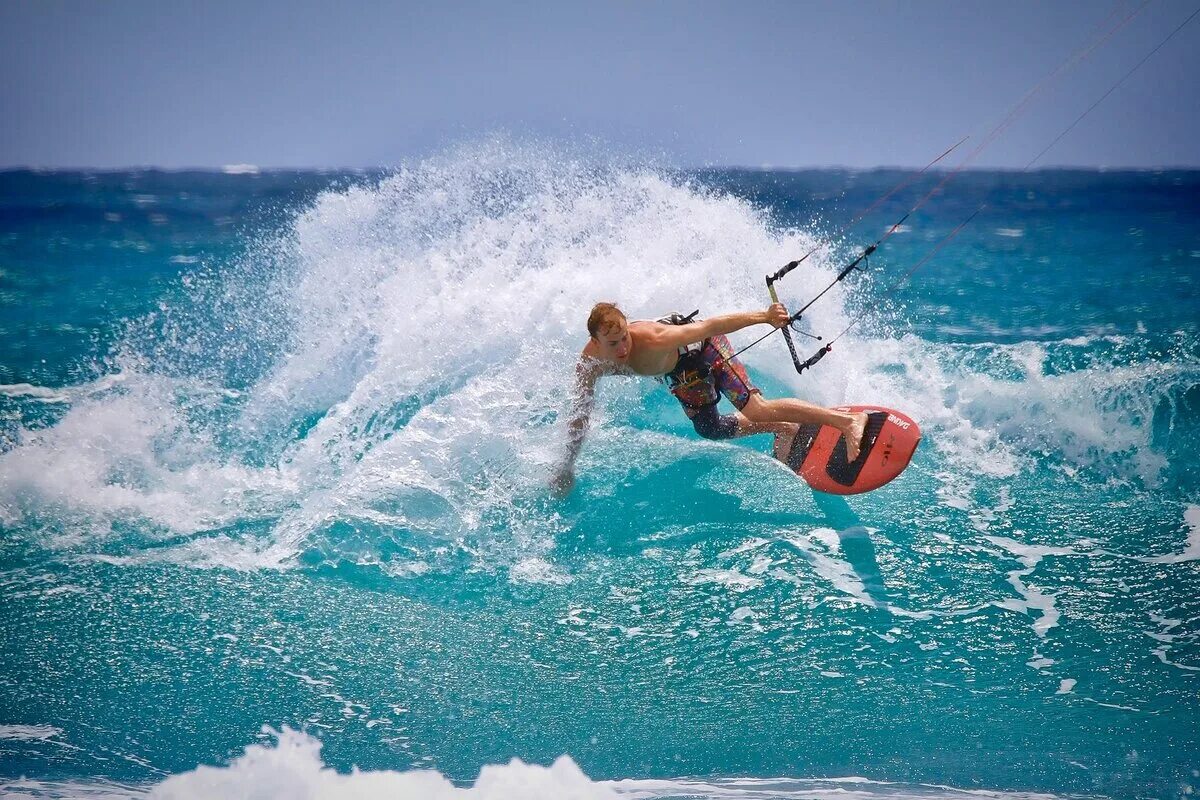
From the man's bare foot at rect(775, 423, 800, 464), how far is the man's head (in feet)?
4.35

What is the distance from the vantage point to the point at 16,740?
312cm

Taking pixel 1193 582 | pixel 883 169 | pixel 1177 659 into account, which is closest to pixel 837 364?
pixel 1193 582

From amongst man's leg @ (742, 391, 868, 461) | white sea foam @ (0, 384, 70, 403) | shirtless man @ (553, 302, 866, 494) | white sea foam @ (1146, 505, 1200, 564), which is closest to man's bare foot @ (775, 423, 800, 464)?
shirtless man @ (553, 302, 866, 494)

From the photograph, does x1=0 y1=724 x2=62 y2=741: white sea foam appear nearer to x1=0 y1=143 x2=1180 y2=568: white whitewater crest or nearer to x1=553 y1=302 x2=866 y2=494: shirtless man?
x1=0 y1=143 x2=1180 y2=568: white whitewater crest

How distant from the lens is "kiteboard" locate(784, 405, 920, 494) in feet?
14.4

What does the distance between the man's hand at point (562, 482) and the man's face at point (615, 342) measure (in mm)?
747

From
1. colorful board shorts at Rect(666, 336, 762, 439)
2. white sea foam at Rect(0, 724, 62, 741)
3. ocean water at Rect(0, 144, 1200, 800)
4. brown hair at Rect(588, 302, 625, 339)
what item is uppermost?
brown hair at Rect(588, 302, 625, 339)

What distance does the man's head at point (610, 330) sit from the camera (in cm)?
396

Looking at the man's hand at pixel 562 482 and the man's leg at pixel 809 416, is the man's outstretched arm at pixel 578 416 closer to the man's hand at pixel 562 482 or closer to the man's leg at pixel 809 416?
the man's hand at pixel 562 482

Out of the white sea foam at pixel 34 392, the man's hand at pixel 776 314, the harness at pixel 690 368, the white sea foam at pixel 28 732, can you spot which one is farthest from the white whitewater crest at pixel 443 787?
the white sea foam at pixel 34 392

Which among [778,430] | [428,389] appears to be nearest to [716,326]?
[778,430]

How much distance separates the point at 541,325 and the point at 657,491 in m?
1.71

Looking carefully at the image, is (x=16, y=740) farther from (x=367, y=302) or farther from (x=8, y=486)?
(x=367, y=302)

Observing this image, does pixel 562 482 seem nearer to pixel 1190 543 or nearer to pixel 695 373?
pixel 695 373
